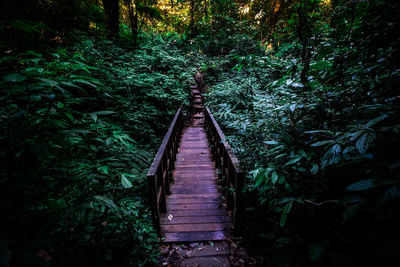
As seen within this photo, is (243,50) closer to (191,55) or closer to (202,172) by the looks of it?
(191,55)

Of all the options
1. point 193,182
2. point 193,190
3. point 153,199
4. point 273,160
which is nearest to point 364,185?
point 273,160

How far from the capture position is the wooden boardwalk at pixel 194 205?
111 inches

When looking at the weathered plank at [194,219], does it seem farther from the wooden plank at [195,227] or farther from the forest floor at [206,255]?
the forest floor at [206,255]

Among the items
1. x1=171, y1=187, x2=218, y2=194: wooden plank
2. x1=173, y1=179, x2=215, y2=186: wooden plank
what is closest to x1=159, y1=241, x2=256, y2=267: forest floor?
x1=171, y1=187, x2=218, y2=194: wooden plank

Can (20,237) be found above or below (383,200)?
below

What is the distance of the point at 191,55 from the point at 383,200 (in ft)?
45.5

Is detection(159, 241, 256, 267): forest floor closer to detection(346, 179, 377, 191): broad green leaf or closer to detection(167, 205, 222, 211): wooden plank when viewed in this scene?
detection(167, 205, 222, 211): wooden plank

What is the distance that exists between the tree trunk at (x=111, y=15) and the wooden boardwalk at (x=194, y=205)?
6591mm

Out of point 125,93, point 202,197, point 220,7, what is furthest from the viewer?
point 220,7

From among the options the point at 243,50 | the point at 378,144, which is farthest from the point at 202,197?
the point at 243,50

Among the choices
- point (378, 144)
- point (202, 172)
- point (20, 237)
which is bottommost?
point (202, 172)

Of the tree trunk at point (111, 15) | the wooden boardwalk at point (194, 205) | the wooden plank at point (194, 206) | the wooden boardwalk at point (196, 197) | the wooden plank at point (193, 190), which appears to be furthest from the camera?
the tree trunk at point (111, 15)

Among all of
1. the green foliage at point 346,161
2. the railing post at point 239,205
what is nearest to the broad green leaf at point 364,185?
the green foliage at point 346,161

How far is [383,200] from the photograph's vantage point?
679 millimetres
